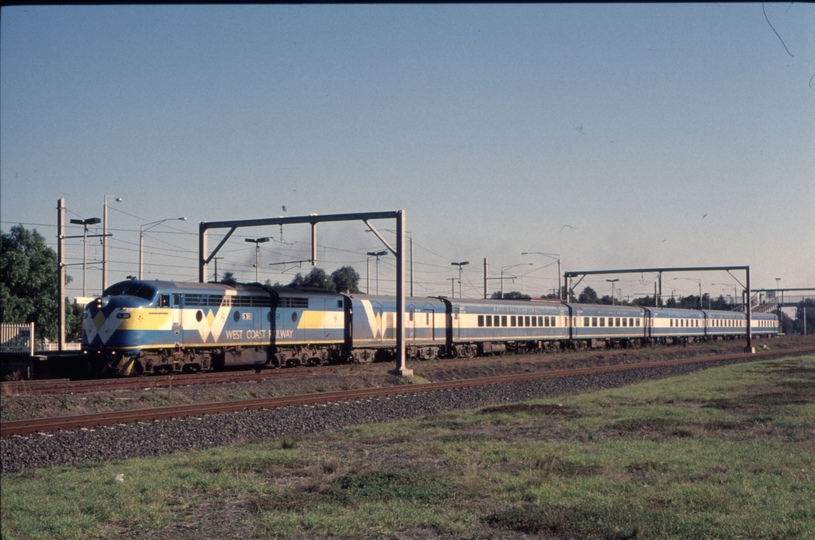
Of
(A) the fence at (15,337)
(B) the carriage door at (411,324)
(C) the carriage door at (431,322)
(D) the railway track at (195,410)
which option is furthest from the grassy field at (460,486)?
(A) the fence at (15,337)

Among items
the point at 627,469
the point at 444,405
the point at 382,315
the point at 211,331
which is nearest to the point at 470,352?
the point at 382,315

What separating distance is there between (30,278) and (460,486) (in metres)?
48.3

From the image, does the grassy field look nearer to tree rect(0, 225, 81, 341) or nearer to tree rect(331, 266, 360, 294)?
tree rect(0, 225, 81, 341)

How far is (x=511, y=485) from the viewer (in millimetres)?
10305

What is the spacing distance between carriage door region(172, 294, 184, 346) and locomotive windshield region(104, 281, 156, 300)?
98cm

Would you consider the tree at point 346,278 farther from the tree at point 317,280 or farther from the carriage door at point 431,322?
the carriage door at point 431,322

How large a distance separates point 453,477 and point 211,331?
19469 millimetres

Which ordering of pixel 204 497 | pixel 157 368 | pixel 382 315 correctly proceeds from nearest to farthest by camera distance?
pixel 204 497, pixel 157 368, pixel 382 315

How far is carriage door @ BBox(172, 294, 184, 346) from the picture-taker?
27.4 metres

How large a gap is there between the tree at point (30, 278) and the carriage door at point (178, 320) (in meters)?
26.9

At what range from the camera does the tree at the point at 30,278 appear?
50781 millimetres

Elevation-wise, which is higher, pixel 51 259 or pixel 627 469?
pixel 51 259

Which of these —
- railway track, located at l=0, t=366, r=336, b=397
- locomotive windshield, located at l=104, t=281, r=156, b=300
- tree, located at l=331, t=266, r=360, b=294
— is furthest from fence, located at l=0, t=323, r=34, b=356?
tree, located at l=331, t=266, r=360, b=294

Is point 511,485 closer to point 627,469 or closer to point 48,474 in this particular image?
point 627,469
